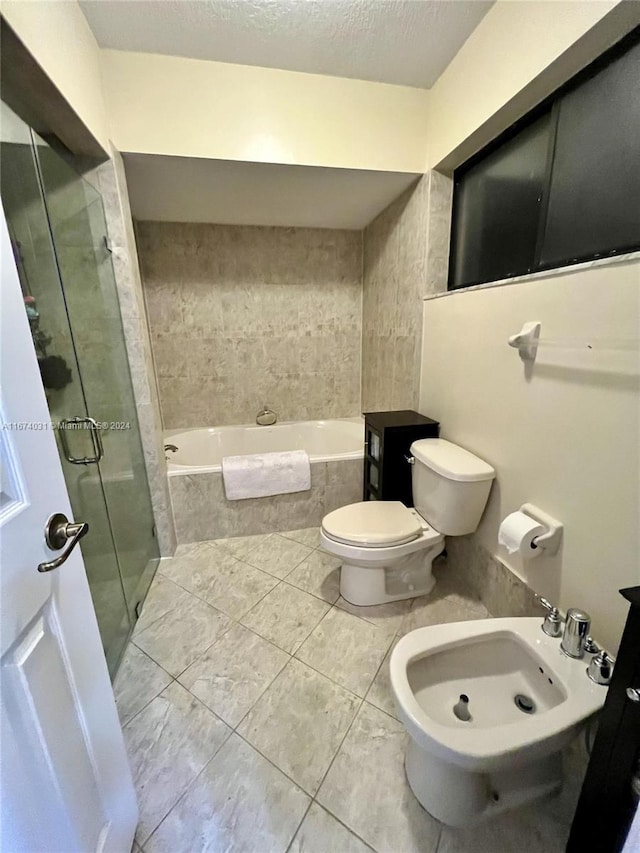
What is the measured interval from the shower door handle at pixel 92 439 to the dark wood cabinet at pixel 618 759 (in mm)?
1606

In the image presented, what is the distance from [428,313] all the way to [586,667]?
1.62m

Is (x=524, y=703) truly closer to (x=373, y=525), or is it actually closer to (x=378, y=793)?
(x=378, y=793)

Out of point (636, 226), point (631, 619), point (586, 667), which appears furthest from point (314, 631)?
point (636, 226)

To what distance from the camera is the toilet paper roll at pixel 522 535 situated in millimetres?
1180

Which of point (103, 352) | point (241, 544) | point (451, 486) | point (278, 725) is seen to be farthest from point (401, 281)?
point (278, 725)

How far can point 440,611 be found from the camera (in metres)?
1.64

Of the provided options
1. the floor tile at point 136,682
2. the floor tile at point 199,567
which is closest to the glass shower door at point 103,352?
the floor tile at point 199,567

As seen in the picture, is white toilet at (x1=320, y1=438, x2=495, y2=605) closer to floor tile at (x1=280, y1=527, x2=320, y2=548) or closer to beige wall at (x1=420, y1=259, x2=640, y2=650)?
beige wall at (x1=420, y1=259, x2=640, y2=650)

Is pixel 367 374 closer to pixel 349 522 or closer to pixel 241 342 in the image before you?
pixel 241 342

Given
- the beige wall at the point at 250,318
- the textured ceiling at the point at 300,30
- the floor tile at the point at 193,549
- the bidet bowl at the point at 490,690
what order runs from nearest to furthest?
the bidet bowl at the point at 490,690 < the textured ceiling at the point at 300,30 < the floor tile at the point at 193,549 < the beige wall at the point at 250,318

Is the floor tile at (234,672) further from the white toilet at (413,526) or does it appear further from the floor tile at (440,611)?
the floor tile at (440,611)

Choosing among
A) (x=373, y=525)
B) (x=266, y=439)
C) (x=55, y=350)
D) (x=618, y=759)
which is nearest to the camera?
(x=618, y=759)

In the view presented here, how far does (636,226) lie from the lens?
107 centimetres

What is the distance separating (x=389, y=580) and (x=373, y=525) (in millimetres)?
323
